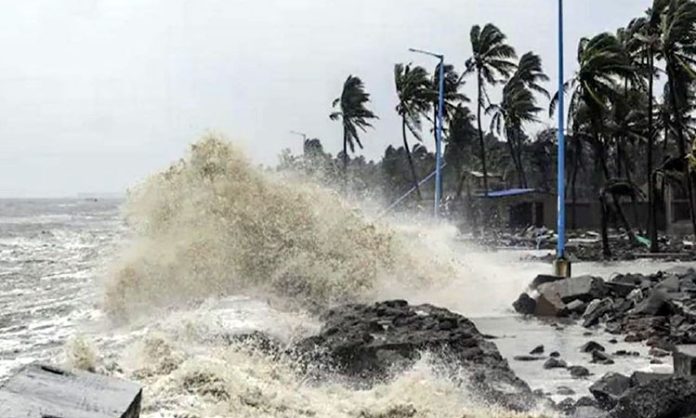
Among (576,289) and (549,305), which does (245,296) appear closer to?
(549,305)

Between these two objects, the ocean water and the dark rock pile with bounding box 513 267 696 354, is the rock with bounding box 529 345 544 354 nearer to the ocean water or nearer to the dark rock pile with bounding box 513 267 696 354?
the ocean water

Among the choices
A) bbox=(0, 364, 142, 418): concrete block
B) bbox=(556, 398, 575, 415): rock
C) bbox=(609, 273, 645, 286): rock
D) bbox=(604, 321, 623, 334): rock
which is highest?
bbox=(0, 364, 142, 418): concrete block

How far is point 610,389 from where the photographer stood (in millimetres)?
8531

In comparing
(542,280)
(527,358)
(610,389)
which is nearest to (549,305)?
(542,280)

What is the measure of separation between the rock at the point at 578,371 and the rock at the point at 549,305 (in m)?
5.57

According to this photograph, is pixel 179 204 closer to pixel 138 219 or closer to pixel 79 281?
pixel 138 219

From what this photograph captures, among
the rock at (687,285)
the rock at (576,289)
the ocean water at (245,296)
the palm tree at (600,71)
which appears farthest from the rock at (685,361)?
the palm tree at (600,71)

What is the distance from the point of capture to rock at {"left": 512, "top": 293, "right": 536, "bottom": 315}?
1647 centimetres

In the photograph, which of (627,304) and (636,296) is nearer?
(627,304)

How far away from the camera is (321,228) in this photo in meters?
19.8

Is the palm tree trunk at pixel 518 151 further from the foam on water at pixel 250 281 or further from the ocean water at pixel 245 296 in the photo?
the foam on water at pixel 250 281

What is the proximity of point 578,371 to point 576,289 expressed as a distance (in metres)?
6.64

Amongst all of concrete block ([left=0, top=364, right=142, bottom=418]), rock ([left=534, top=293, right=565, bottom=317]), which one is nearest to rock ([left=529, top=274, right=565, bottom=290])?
rock ([left=534, top=293, right=565, bottom=317])

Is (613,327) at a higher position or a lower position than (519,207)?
lower
